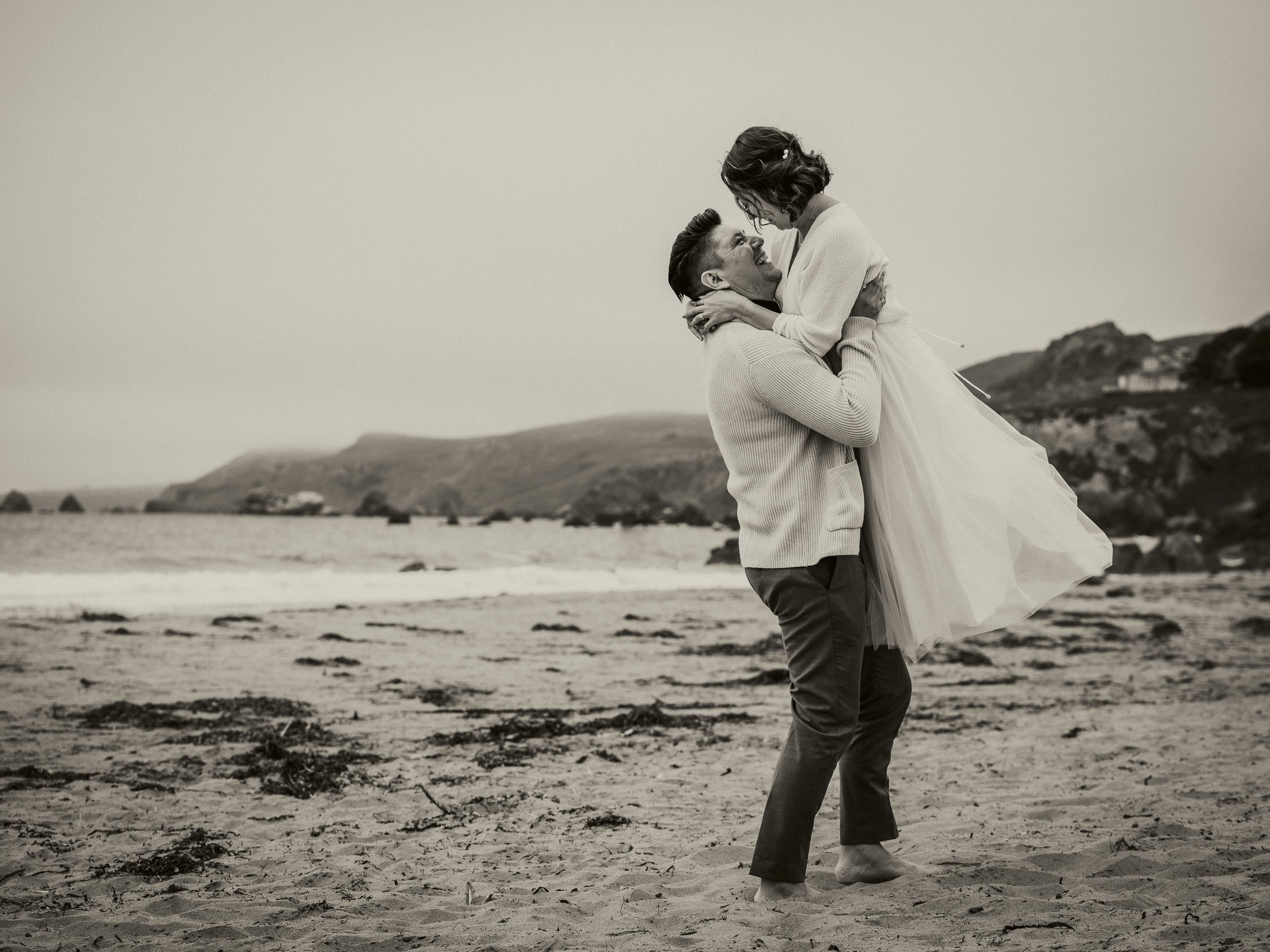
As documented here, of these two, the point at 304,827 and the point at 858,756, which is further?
the point at 304,827

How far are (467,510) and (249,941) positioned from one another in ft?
316

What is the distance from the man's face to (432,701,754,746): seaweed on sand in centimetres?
379

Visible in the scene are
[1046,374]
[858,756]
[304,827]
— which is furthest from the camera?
[1046,374]

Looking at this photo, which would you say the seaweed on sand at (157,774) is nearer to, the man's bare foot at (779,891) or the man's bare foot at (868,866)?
the man's bare foot at (779,891)

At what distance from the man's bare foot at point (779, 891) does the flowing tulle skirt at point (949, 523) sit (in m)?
0.83

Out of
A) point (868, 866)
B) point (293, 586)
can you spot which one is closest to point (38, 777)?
point (868, 866)

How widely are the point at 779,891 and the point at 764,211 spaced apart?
7.22 feet

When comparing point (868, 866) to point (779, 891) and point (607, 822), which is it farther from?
point (607, 822)

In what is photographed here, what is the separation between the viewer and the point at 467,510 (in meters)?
97.9

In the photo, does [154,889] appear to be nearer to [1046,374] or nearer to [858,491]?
[858,491]

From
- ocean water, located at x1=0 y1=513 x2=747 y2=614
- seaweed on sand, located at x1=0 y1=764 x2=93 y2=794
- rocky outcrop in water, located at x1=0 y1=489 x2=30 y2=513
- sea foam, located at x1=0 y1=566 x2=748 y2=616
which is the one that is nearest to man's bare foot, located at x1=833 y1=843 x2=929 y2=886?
seaweed on sand, located at x1=0 y1=764 x2=93 y2=794

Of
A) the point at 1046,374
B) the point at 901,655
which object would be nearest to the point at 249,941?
the point at 901,655

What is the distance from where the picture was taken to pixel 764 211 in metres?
3.13

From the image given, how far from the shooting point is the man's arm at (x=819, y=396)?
287 centimetres
